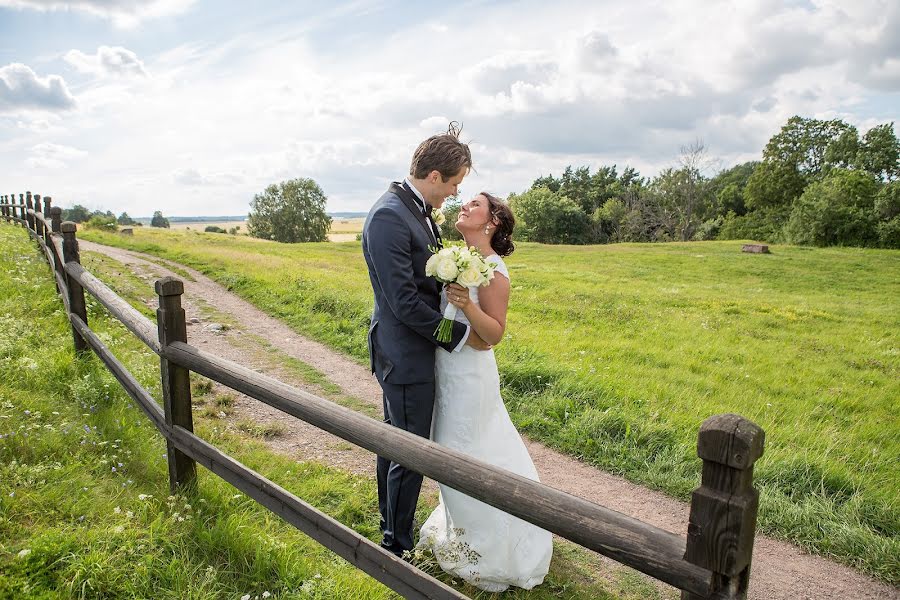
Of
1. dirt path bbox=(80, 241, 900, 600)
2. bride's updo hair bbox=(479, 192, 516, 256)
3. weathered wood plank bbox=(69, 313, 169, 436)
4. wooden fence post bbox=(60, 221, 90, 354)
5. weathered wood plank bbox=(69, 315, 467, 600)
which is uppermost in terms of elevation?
bride's updo hair bbox=(479, 192, 516, 256)

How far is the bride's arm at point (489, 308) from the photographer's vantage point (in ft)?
11.7

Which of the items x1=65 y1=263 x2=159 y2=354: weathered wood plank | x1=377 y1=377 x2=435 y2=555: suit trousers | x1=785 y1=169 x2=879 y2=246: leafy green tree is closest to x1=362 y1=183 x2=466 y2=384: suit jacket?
x1=377 y1=377 x2=435 y2=555: suit trousers

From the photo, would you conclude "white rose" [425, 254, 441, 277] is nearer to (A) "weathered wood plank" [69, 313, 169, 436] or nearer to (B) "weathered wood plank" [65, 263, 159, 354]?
(B) "weathered wood plank" [65, 263, 159, 354]

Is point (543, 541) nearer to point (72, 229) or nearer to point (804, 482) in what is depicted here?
point (804, 482)

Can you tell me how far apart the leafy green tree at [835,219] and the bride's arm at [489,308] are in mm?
48658

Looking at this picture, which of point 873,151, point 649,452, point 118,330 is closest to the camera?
point 649,452

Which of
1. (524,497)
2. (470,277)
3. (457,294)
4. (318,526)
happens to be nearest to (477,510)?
(318,526)

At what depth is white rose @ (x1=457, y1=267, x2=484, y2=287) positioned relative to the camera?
11.1 feet

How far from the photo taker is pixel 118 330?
8.39 metres

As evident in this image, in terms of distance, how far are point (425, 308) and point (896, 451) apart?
6.03 meters

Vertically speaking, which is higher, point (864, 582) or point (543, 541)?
point (543, 541)

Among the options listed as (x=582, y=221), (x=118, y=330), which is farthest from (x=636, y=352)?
(x=582, y=221)

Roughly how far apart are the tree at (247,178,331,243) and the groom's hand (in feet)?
276

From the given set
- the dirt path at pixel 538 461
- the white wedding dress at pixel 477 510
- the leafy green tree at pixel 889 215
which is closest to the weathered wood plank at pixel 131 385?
the dirt path at pixel 538 461
